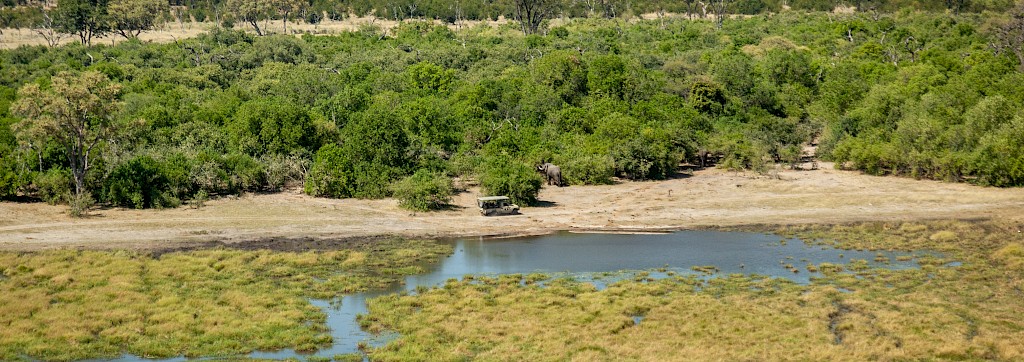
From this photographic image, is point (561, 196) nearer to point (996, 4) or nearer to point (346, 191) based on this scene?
point (346, 191)

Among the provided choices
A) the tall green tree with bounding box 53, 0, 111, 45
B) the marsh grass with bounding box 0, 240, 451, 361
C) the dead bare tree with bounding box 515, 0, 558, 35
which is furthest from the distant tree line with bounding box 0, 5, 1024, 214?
the dead bare tree with bounding box 515, 0, 558, 35

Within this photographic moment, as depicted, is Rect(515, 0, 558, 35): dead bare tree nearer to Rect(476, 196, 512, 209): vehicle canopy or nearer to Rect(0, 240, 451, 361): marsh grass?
Rect(476, 196, 512, 209): vehicle canopy

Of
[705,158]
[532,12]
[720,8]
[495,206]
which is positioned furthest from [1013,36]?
[495,206]

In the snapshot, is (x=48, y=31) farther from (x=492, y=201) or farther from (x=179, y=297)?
(x=179, y=297)

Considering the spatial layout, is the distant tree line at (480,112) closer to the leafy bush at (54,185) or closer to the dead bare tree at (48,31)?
the leafy bush at (54,185)

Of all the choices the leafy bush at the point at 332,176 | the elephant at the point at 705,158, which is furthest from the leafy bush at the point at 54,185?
the elephant at the point at 705,158

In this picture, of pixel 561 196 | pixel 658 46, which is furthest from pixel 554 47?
pixel 561 196
